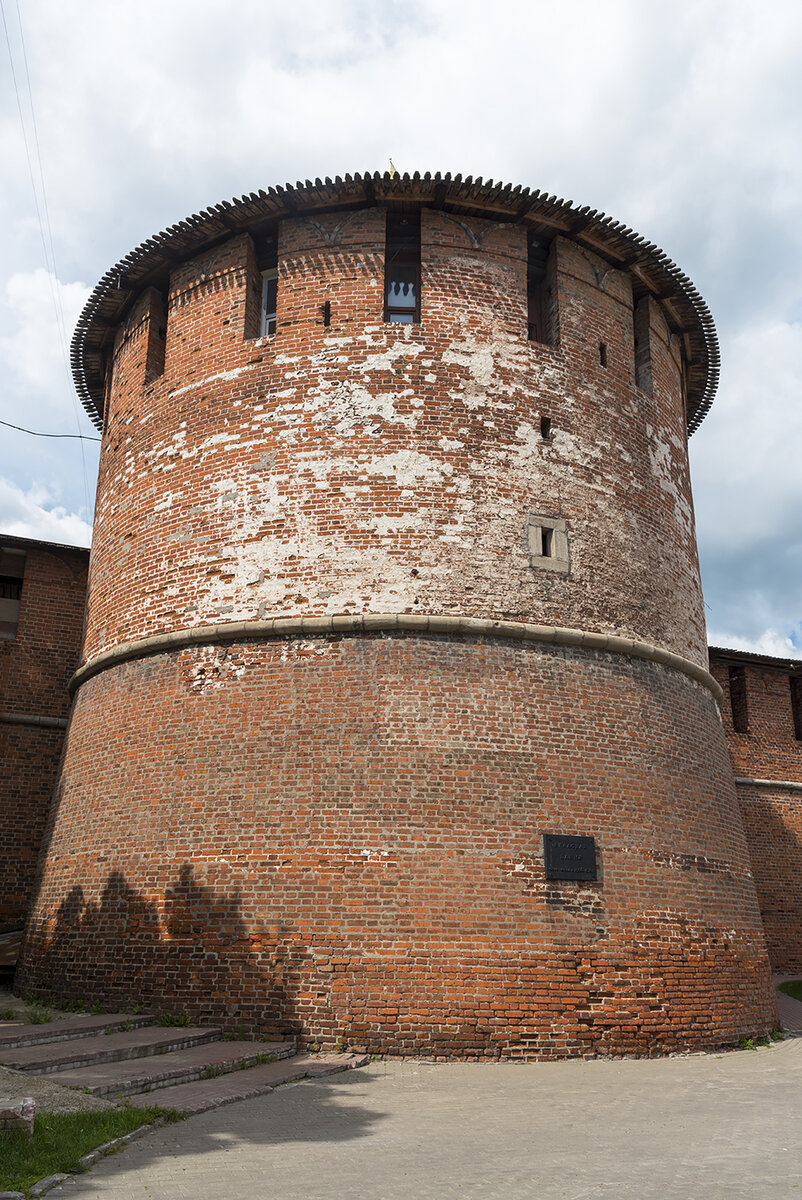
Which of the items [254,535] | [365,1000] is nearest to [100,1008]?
[365,1000]

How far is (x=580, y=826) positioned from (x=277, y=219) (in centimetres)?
788

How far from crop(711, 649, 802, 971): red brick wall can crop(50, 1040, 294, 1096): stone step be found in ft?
35.4

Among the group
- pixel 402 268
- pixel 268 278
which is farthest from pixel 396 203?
pixel 268 278

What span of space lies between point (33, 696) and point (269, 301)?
6705 mm

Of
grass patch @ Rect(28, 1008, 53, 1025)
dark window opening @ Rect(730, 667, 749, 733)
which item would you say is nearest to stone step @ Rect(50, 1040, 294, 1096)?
grass patch @ Rect(28, 1008, 53, 1025)

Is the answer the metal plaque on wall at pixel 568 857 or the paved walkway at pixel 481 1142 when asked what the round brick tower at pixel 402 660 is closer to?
the metal plaque on wall at pixel 568 857

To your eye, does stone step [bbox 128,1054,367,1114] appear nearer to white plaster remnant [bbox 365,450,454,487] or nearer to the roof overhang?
white plaster remnant [bbox 365,450,454,487]

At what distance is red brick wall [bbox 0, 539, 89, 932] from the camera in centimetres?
1286

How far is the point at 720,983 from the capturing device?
930 centimetres

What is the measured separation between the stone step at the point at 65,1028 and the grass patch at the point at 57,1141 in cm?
218

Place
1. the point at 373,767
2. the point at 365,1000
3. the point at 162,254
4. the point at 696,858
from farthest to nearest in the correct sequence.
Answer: the point at 162,254 < the point at 696,858 < the point at 373,767 < the point at 365,1000

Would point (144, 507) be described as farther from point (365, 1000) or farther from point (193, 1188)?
point (193, 1188)

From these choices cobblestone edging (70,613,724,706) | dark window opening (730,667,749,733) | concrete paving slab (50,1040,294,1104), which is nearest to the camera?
concrete paving slab (50,1040,294,1104)

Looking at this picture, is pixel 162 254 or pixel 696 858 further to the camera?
pixel 162 254
